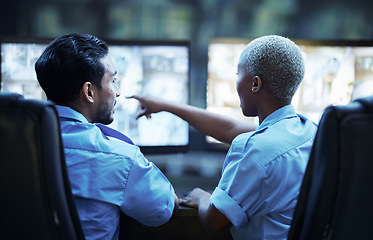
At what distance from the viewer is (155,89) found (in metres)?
1.88

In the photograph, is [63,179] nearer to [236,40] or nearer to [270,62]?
[270,62]

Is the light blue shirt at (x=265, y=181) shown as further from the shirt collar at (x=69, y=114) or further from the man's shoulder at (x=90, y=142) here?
the shirt collar at (x=69, y=114)

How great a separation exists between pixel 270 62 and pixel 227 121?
54cm


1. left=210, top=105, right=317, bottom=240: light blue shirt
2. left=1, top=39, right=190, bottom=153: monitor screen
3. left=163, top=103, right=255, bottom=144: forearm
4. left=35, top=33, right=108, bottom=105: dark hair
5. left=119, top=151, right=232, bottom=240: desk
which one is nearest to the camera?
left=210, top=105, right=317, bottom=240: light blue shirt

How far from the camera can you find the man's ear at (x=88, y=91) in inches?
48.1

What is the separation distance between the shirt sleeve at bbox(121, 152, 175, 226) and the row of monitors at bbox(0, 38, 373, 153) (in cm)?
67

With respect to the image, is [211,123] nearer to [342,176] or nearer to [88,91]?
[88,91]

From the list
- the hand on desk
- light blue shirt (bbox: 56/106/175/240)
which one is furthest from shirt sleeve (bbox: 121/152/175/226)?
the hand on desk

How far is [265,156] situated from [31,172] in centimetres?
61

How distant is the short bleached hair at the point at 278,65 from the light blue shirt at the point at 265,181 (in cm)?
15

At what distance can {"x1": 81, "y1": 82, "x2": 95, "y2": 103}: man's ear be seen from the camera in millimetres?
1223

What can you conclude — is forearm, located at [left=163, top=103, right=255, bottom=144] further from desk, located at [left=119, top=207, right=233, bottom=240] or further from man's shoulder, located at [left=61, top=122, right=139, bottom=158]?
man's shoulder, located at [left=61, top=122, right=139, bottom=158]

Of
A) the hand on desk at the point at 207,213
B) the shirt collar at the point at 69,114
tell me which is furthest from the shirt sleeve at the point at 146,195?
the shirt collar at the point at 69,114

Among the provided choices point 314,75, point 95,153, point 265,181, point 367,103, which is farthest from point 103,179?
point 314,75
